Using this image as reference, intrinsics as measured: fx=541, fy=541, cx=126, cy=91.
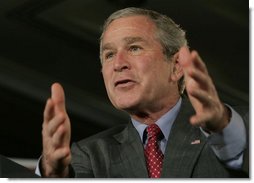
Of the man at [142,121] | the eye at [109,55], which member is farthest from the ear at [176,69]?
the eye at [109,55]

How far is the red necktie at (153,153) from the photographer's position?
1883 millimetres

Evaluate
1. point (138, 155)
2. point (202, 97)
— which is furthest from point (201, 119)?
point (138, 155)

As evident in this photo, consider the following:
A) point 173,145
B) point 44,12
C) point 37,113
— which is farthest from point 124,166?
point 44,12

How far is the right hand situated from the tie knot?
282mm

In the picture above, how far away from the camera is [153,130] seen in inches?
75.3

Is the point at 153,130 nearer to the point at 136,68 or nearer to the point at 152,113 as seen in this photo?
the point at 152,113

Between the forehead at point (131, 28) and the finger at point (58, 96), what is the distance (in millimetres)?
244

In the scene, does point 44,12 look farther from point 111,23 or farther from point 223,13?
point 223,13

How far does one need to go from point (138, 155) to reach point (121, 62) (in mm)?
333

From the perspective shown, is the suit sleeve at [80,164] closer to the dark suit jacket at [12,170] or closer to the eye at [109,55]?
the dark suit jacket at [12,170]

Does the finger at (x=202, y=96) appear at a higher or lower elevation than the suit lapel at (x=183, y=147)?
higher

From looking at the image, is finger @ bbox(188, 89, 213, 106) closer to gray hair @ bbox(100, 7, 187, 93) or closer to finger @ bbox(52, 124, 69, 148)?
gray hair @ bbox(100, 7, 187, 93)

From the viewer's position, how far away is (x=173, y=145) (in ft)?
6.21

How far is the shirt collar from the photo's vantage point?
6.29 ft
